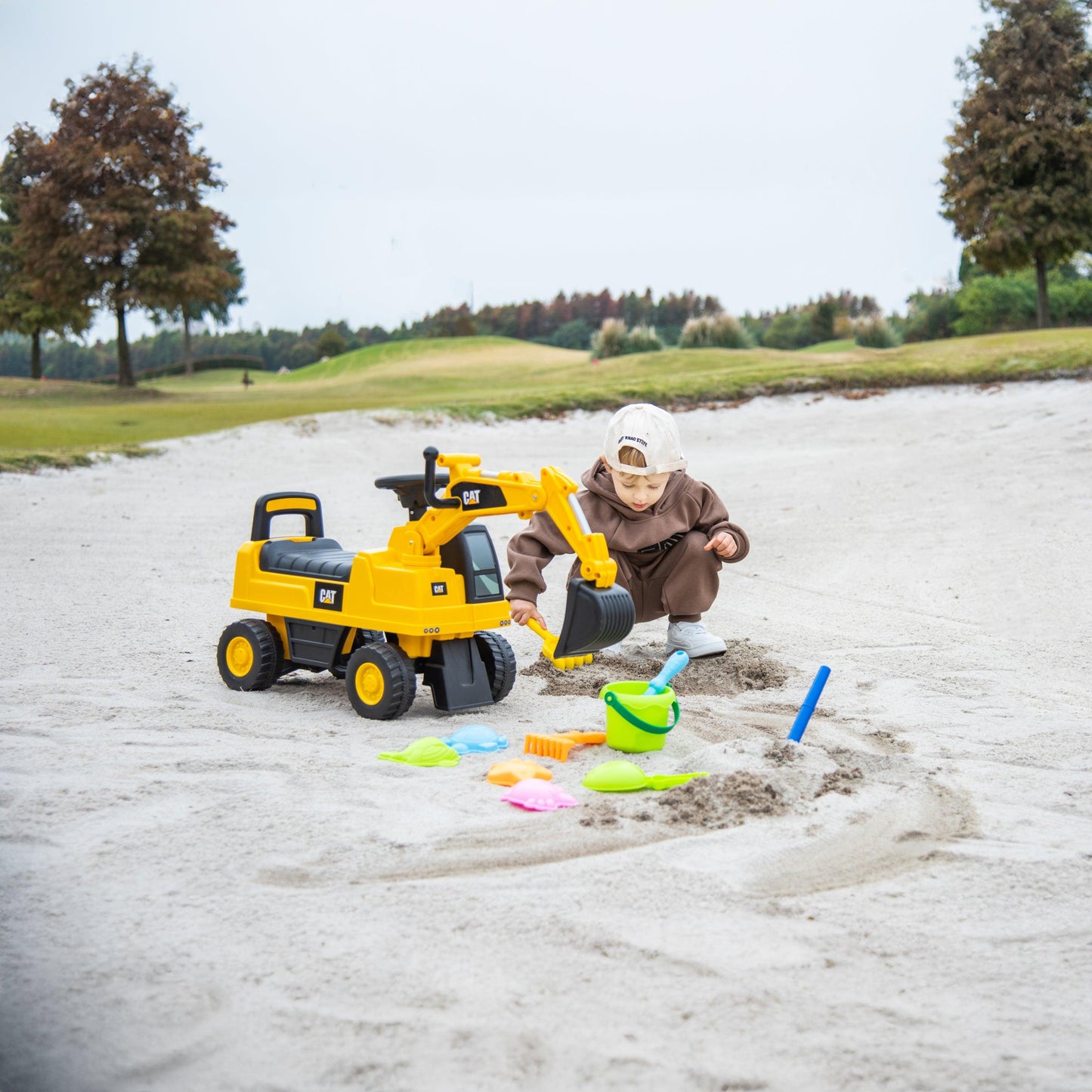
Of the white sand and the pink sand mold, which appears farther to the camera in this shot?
the pink sand mold

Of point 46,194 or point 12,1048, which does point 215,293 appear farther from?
point 12,1048

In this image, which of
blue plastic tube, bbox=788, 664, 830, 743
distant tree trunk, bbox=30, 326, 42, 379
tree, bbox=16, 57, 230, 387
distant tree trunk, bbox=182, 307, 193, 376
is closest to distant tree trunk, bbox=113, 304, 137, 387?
tree, bbox=16, 57, 230, 387

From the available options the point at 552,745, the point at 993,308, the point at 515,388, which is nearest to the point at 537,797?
the point at 552,745

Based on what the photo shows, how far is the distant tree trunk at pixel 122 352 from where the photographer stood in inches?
864

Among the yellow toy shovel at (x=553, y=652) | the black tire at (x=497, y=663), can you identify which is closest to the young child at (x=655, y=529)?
the yellow toy shovel at (x=553, y=652)

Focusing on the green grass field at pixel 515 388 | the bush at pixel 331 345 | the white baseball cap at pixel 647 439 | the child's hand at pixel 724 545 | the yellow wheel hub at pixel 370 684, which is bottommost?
the yellow wheel hub at pixel 370 684

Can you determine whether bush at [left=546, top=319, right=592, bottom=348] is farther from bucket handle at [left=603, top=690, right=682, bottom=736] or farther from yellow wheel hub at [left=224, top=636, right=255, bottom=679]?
bucket handle at [left=603, top=690, right=682, bottom=736]

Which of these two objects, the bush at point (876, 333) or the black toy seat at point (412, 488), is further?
the bush at point (876, 333)

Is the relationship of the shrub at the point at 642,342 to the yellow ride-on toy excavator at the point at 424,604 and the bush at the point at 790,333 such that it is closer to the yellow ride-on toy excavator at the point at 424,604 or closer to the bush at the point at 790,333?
the bush at the point at 790,333

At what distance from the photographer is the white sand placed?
2.00 meters

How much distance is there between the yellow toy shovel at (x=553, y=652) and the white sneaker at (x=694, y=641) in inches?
17.7

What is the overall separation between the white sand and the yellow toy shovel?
0.20m

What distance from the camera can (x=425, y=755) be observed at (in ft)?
11.9

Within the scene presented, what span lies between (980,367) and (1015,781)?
1280 cm
